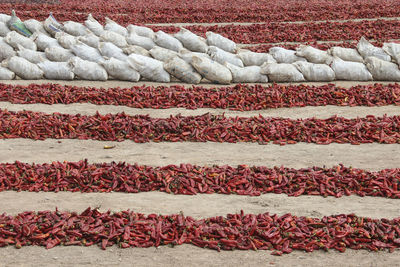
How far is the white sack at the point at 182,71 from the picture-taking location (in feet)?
39.1

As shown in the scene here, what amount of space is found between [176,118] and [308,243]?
4231mm

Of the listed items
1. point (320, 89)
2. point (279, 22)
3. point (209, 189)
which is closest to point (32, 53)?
point (320, 89)

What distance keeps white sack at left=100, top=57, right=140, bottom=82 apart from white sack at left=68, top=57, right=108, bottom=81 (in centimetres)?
15

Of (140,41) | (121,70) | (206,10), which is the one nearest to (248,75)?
(121,70)

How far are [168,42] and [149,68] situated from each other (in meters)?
1.37

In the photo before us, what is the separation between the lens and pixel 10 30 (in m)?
14.0

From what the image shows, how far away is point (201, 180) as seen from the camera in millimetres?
7176

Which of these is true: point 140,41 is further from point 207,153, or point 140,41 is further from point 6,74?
point 207,153

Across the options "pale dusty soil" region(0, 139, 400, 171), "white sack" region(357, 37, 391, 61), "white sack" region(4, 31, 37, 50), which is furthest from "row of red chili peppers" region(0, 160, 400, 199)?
"white sack" region(4, 31, 37, 50)

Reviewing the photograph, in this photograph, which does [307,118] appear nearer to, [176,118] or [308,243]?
[176,118]

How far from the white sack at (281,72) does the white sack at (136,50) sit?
2692 millimetres

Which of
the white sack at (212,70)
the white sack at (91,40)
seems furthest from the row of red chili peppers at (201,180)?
the white sack at (91,40)

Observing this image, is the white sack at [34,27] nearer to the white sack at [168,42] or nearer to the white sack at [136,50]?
the white sack at [136,50]

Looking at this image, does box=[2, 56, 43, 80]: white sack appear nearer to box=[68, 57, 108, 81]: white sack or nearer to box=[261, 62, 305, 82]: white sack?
box=[68, 57, 108, 81]: white sack
